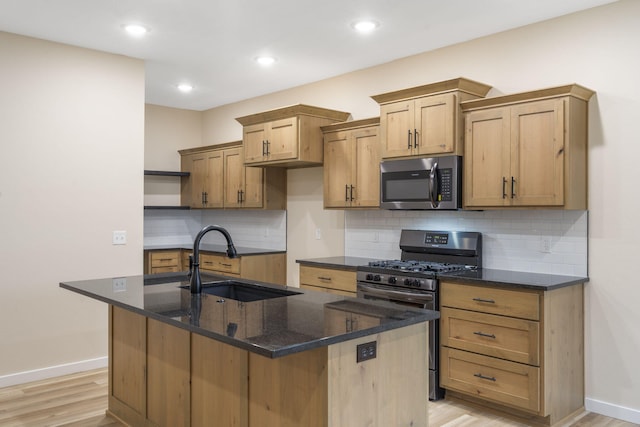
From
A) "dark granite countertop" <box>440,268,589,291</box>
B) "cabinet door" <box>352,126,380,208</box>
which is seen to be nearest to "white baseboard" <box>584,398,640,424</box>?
"dark granite countertop" <box>440,268,589,291</box>

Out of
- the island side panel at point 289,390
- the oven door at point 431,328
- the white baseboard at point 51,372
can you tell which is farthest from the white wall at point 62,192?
the island side panel at point 289,390

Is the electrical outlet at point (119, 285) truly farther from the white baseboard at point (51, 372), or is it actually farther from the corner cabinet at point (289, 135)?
the corner cabinet at point (289, 135)

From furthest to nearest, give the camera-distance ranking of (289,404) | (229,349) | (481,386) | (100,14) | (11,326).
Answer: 1. (11,326)
2. (100,14)
3. (481,386)
4. (229,349)
5. (289,404)

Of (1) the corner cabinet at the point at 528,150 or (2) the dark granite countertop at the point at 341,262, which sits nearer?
(1) the corner cabinet at the point at 528,150

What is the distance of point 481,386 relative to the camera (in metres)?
3.54

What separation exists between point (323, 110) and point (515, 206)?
86.2 inches

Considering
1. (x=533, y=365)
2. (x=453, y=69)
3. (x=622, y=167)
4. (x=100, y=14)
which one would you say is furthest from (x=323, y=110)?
(x=533, y=365)

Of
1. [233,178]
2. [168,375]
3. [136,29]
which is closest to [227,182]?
[233,178]

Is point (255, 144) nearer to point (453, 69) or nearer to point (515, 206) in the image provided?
point (453, 69)

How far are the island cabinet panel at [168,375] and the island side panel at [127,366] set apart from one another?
75 millimetres

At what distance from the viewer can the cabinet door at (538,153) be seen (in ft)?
→ 11.1

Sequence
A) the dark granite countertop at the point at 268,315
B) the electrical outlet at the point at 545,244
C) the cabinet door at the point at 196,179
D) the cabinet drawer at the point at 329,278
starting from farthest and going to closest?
the cabinet door at the point at 196,179 → the cabinet drawer at the point at 329,278 → the electrical outlet at the point at 545,244 → the dark granite countertop at the point at 268,315

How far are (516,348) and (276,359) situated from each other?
1.90 meters

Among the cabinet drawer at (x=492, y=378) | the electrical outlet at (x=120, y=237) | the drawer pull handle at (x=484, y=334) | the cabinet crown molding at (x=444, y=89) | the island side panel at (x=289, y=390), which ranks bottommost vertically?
the cabinet drawer at (x=492, y=378)
